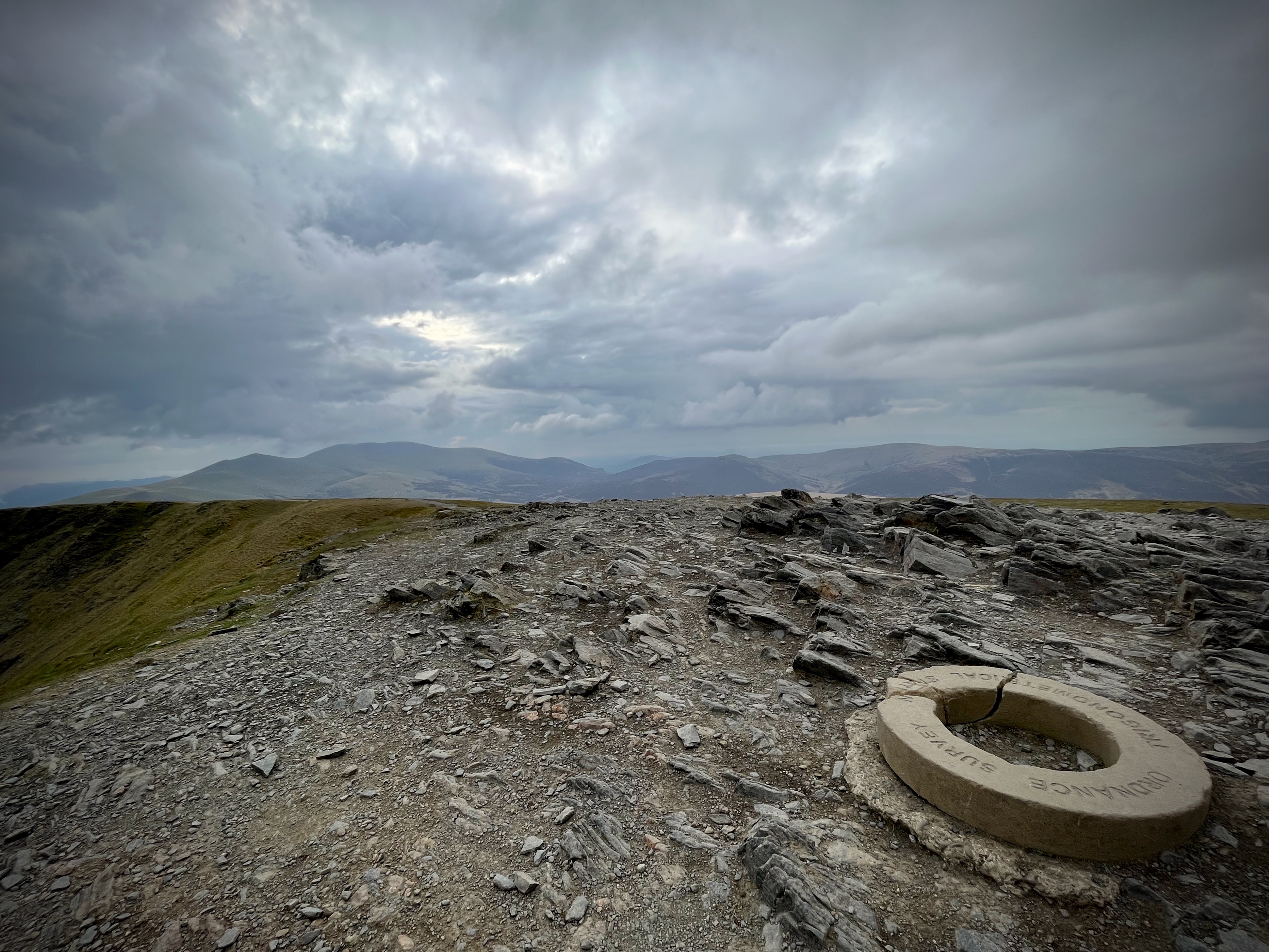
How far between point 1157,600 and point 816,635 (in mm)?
13189

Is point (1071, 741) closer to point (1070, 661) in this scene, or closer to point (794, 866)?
point (1070, 661)

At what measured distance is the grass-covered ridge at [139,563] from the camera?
30.0 metres

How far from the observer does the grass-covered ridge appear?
30016mm

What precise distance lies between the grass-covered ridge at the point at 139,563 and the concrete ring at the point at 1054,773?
26921 millimetres

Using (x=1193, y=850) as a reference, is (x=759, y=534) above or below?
above

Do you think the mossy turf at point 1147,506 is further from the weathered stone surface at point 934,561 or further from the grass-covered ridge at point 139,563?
the grass-covered ridge at point 139,563

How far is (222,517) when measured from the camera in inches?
2731

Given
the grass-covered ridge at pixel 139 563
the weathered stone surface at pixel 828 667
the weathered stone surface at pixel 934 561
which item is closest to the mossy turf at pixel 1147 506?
the weathered stone surface at pixel 934 561

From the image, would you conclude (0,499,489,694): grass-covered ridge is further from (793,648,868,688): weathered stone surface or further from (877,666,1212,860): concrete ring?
(877,666,1212,860): concrete ring

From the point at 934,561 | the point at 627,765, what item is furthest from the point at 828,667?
the point at 934,561

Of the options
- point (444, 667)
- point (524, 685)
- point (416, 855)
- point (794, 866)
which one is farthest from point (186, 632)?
point (794, 866)

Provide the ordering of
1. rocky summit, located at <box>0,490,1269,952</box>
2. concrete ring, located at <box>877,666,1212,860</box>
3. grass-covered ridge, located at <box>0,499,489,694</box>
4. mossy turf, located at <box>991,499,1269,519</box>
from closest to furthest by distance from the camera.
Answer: rocky summit, located at <box>0,490,1269,952</box> < concrete ring, located at <box>877,666,1212,860</box> < grass-covered ridge, located at <box>0,499,489,694</box> < mossy turf, located at <box>991,499,1269,519</box>

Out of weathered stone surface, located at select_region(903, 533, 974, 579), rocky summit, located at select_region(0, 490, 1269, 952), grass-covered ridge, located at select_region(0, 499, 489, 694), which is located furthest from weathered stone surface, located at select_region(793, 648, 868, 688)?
grass-covered ridge, located at select_region(0, 499, 489, 694)

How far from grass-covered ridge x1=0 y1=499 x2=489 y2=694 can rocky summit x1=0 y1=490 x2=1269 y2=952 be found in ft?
38.6
